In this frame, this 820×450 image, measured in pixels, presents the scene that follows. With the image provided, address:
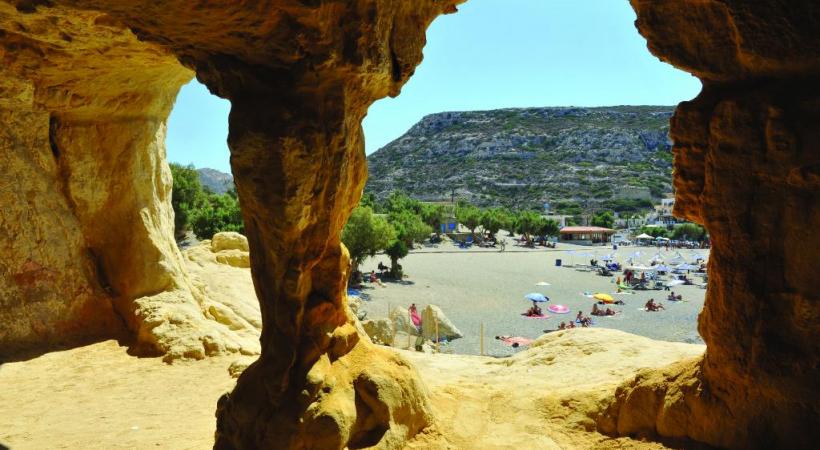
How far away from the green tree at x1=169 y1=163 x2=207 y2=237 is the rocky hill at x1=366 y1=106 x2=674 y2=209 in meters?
86.2

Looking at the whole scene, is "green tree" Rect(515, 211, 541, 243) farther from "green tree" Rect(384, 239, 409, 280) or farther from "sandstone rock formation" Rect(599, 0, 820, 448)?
"sandstone rock formation" Rect(599, 0, 820, 448)

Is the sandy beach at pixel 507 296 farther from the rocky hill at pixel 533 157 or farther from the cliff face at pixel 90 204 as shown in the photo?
the rocky hill at pixel 533 157

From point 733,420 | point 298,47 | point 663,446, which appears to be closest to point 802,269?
point 733,420

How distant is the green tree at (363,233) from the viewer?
3594cm

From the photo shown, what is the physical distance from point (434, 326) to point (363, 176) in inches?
616

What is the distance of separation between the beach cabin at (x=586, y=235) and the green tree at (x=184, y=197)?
56.3m

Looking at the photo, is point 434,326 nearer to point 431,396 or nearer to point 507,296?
point 431,396

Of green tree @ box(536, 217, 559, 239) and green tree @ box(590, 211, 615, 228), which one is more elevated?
green tree @ box(590, 211, 615, 228)

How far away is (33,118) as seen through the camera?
34.2 feet

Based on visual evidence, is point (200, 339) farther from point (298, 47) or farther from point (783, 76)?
point (783, 76)

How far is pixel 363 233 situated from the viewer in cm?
3597

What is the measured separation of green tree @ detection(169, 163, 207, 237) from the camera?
36.3 meters

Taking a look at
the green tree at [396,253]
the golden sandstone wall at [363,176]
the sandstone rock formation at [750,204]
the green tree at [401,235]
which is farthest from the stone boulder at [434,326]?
the green tree at [396,253]

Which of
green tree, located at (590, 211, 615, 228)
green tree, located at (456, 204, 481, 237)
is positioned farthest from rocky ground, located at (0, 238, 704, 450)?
green tree, located at (590, 211, 615, 228)
